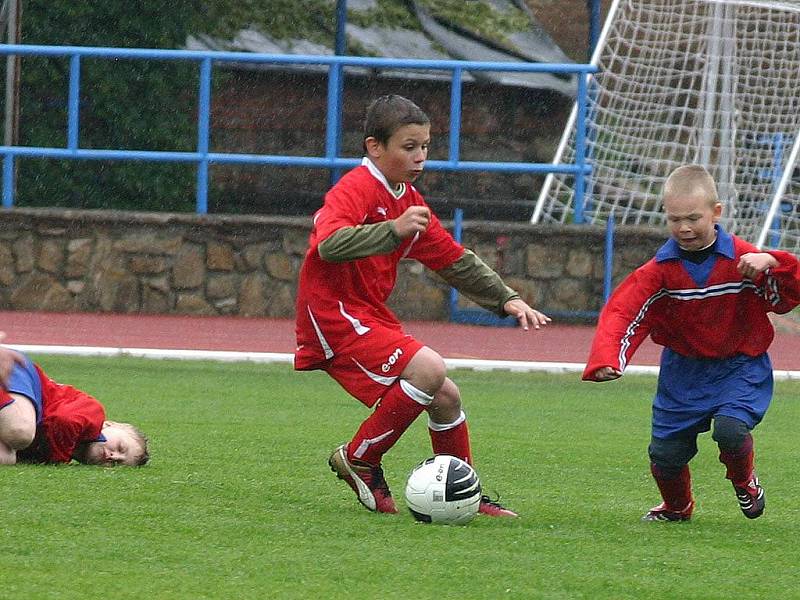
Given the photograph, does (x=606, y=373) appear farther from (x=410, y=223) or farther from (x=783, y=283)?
(x=410, y=223)

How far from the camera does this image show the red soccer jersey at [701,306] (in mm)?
5492

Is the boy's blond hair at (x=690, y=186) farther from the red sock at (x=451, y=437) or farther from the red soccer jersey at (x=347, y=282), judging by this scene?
the red sock at (x=451, y=437)

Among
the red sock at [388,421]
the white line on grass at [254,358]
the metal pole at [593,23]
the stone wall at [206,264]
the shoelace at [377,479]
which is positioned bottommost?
the white line on grass at [254,358]

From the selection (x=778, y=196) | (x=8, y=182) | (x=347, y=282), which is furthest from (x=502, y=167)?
(x=347, y=282)

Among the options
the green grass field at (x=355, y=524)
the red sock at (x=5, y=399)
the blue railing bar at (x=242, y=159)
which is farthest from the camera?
the blue railing bar at (x=242, y=159)

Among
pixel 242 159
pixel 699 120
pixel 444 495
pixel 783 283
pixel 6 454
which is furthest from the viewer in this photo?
pixel 699 120

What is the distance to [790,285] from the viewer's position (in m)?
5.37

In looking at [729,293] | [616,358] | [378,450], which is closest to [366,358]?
[378,450]

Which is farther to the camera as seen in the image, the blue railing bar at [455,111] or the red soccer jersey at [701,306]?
the blue railing bar at [455,111]

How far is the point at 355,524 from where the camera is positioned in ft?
17.1

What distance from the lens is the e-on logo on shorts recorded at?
540 cm

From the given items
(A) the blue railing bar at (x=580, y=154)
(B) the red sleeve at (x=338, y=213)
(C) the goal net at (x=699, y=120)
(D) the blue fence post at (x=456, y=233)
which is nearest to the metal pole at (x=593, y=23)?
(C) the goal net at (x=699, y=120)

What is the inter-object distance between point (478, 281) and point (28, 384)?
5.67ft

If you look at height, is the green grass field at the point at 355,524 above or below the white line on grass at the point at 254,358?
above
